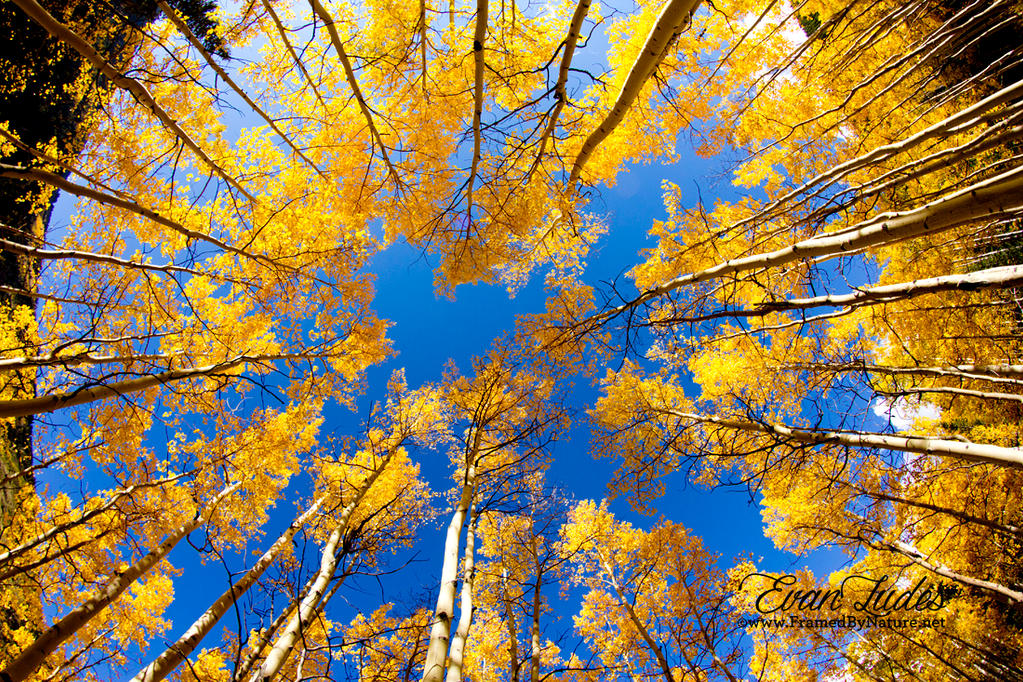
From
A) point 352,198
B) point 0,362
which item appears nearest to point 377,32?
point 352,198

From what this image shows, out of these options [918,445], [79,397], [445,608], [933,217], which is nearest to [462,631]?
[445,608]

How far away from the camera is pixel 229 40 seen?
421 cm

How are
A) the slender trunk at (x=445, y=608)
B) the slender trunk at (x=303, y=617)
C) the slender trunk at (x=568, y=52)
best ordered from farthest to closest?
the slender trunk at (x=303, y=617)
the slender trunk at (x=445, y=608)
the slender trunk at (x=568, y=52)

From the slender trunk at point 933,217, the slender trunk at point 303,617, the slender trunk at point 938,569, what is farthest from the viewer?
the slender trunk at point 938,569

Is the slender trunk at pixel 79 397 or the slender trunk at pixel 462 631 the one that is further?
the slender trunk at pixel 462 631

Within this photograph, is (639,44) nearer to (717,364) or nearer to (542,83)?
(542,83)

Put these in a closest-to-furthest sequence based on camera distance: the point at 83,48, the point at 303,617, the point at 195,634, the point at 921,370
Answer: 1. the point at 83,48
2. the point at 195,634
3. the point at 921,370
4. the point at 303,617

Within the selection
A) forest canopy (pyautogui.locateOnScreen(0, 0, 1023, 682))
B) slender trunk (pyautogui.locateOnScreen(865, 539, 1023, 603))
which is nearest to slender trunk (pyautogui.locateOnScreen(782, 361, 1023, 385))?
forest canopy (pyautogui.locateOnScreen(0, 0, 1023, 682))

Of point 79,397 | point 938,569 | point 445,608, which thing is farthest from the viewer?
point 938,569

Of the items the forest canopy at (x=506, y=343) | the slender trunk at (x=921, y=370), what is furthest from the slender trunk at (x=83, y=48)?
the slender trunk at (x=921, y=370)

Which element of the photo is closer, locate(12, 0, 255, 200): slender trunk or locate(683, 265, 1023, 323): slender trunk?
locate(683, 265, 1023, 323): slender trunk

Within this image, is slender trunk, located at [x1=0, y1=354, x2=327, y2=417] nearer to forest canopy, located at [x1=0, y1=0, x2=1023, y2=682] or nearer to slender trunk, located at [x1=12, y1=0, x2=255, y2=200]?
forest canopy, located at [x1=0, y1=0, x2=1023, y2=682]

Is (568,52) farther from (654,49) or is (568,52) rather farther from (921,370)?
(921,370)

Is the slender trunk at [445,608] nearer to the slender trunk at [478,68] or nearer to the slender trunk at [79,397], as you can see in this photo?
the slender trunk at [79,397]
